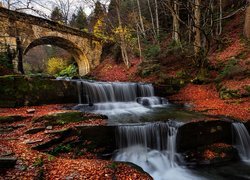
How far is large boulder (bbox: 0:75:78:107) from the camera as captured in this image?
298 inches

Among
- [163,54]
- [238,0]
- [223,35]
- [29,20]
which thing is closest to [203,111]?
[163,54]

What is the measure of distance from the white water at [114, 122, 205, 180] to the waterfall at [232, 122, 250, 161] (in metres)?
1.91

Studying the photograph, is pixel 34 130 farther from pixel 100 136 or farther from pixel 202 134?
pixel 202 134

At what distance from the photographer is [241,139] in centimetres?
604

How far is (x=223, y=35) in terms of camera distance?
49.5 feet

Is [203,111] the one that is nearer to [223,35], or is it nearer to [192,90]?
[192,90]

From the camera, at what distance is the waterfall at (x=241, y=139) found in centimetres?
594

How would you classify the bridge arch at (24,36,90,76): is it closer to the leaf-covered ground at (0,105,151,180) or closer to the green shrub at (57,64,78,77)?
the green shrub at (57,64,78,77)

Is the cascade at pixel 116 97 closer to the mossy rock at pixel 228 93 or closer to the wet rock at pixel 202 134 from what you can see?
the mossy rock at pixel 228 93

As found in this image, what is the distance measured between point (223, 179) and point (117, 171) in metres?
2.66

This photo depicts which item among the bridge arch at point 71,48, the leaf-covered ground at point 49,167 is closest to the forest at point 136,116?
the leaf-covered ground at point 49,167

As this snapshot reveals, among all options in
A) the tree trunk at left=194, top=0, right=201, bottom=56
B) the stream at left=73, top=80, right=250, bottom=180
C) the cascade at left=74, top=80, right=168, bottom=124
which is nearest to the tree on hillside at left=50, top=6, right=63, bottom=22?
the cascade at left=74, top=80, right=168, bottom=124

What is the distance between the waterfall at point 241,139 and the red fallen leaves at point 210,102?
0.54 m

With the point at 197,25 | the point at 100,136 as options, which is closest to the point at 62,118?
the point at 100,136
